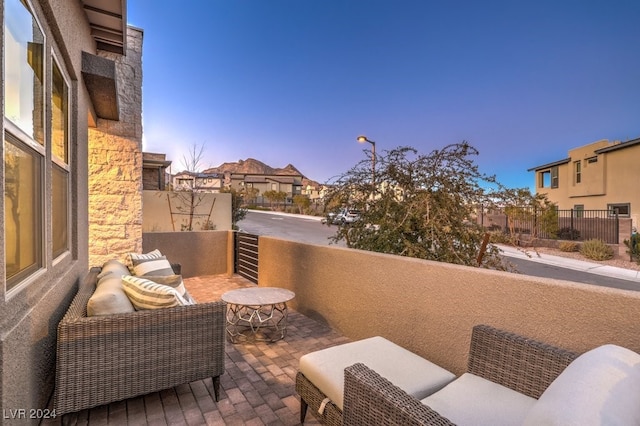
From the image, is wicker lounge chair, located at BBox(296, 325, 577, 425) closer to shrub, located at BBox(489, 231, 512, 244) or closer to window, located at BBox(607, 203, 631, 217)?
shrub, located at BBox(489, 231, 512, 244)

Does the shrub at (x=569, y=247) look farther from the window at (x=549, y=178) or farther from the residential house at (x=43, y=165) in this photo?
the residential house at (x=43, y=165)

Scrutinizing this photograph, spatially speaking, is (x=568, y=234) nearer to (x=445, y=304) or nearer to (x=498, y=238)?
(x=498, y=238)

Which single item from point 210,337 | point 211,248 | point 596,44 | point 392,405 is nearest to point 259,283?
point 211,248

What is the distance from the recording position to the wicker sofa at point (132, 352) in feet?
6.43

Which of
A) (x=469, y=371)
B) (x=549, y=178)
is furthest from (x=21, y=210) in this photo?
(x=549, y=178)

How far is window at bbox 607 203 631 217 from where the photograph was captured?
566 inches

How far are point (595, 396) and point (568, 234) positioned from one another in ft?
53.4

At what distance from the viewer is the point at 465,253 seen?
403cm

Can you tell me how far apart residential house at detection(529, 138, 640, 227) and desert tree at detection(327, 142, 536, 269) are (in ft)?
47.7

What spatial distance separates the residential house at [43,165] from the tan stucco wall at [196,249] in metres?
2.77

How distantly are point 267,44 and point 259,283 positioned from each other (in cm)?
1013

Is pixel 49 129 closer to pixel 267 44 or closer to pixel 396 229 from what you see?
pixel 396 229

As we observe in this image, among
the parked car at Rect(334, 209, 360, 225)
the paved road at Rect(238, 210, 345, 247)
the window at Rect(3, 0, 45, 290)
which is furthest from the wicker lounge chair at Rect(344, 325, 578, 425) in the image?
the paved road at Rect(238, 210, 345, 247)

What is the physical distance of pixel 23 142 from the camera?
71.6 inches
